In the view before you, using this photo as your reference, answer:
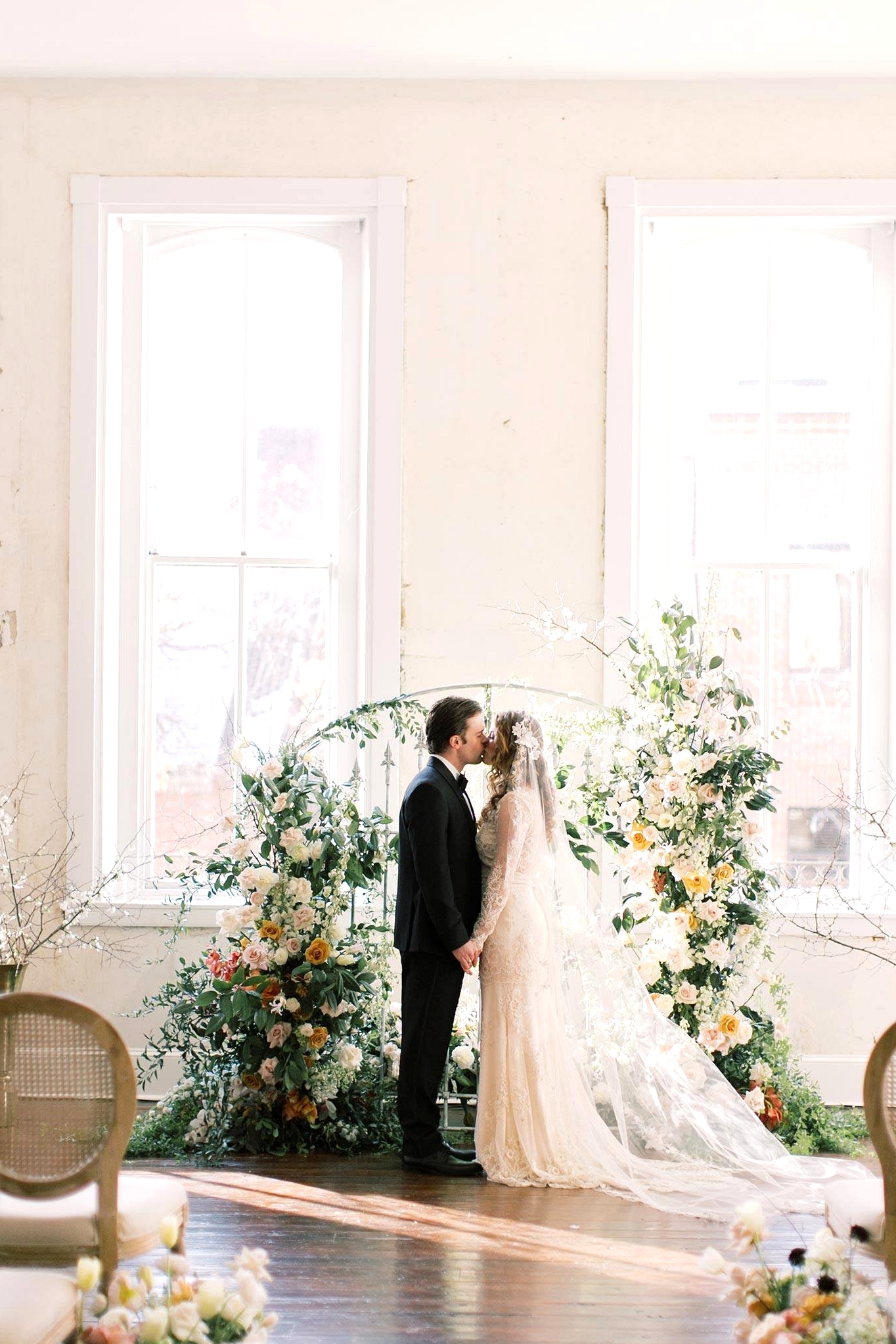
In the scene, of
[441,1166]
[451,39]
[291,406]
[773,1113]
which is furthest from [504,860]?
[451,39]

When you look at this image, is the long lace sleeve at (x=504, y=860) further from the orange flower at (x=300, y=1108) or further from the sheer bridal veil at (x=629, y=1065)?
the orange flower at (x=300, y=1108)

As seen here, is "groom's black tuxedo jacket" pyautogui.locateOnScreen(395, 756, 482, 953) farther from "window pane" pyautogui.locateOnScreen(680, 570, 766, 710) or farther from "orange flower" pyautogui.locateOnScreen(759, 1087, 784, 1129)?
"window pane" pyautogui.locateOnScreen(680, 570, 766, 710)

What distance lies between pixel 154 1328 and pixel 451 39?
15.9 feet

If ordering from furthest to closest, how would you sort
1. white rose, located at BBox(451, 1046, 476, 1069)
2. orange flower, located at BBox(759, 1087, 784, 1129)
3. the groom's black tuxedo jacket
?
white rose, located at BBox(451, 1046, 476, 1069) → orange flower, located at BBox(759, 1087, 784, 1129) → the groom's black tuxedo jacket

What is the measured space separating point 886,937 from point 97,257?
447 centimetres

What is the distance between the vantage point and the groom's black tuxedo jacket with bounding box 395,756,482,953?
4465 millimetres

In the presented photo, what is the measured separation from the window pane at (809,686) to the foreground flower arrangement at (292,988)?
6.05 feet

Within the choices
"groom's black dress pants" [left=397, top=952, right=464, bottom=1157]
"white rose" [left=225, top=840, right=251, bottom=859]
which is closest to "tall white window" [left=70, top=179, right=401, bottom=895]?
"white rose" [left=225, top=840, right=251, bottom=859]

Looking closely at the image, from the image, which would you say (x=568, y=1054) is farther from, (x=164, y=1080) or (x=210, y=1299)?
(x=210, y=1299)

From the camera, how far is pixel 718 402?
582cm

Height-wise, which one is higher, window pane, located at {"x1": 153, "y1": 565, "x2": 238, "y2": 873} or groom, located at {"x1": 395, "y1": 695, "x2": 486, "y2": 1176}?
window pane, located at {"x1": 153, "y1": 565, "x2": 238, "y2": 873}

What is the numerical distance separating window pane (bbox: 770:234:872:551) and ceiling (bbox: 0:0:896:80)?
0.87 metres

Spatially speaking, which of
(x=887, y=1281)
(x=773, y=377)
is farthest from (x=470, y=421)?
(x=887, y=1281)

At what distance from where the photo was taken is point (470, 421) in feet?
18.2
